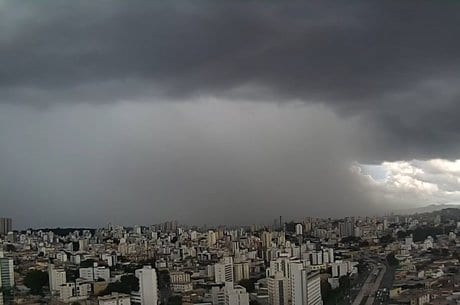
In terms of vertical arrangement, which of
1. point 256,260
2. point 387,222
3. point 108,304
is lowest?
point 108,304

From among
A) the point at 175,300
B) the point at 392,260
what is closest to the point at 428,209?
the point at 392,260

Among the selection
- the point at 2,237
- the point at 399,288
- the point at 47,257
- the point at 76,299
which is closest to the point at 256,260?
the point at 399,288

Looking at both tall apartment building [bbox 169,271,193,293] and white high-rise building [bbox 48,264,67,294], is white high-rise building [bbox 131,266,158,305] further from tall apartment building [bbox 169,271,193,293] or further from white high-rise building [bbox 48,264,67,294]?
white high-rise building [bbox 48,264,67,294]

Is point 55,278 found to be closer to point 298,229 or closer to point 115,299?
point 115,299

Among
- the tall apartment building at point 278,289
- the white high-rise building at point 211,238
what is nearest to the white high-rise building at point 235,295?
the tall apartment building at point 278,289

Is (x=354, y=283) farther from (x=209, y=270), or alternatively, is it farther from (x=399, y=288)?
(x=209, y=270)

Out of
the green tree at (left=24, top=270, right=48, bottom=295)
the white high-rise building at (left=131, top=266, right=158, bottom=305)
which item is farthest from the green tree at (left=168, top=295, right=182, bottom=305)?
the green tree at (left=24, top=270, right=48, bottom=295)
